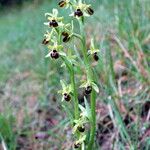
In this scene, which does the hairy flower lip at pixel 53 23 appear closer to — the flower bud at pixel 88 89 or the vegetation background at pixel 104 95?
the flower bud at pixel 88 89

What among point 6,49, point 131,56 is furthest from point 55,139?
point 6,49

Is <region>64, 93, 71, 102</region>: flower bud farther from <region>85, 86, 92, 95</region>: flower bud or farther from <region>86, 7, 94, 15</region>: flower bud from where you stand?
<region>86, 7, 94, 15</region>: flower bud

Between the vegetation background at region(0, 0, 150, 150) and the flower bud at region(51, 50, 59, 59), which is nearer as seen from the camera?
the flower bud at region(51, 50, 59, 59)

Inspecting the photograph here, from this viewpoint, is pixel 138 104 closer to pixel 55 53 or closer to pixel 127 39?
pixel 127 39

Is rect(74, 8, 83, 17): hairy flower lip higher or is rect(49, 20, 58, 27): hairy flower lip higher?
rect(74, 8, 83, 17): hairy flower lip

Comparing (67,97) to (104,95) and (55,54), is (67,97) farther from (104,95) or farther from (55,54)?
(104,95)

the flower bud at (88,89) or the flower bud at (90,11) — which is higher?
the flower bud at (90,11)

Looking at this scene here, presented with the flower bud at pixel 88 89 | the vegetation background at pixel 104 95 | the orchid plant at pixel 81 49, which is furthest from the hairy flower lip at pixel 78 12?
the vegetation background at pixel 104 95

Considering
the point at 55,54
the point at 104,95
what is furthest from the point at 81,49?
the point at 104,95

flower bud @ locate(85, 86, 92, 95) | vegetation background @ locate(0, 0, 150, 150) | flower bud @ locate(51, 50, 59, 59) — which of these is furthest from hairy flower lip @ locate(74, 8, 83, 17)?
vegetation background @ locate(0, 0, 150, 150)
